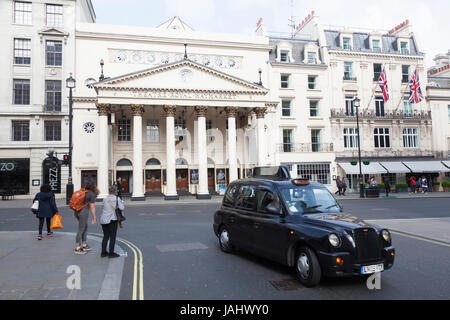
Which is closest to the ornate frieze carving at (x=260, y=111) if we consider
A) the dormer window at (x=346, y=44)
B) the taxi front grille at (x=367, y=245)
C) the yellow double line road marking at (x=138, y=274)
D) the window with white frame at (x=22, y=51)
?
the dormer window at (x=346, y=44)

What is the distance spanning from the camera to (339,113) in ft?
120

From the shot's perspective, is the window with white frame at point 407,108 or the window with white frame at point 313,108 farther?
the window with white frame at point 407,108

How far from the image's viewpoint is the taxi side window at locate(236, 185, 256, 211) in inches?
286

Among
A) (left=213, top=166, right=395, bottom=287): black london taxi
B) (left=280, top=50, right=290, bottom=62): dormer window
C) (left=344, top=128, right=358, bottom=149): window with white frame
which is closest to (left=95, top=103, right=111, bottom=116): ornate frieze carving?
(left=280, top=50, right=290, bottom=62): dormer window

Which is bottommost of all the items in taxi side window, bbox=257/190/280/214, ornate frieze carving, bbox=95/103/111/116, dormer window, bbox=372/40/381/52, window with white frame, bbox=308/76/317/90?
taxi side window, bbox=257/190/280/214

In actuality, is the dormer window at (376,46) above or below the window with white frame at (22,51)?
above

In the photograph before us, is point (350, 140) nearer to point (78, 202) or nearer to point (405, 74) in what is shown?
point (405, 74)

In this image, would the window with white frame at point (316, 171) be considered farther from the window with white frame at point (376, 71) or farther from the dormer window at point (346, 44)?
the dormer window at point (346, 44)

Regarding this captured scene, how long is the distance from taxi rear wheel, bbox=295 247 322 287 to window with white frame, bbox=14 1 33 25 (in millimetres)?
36072

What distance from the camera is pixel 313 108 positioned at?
122 feet

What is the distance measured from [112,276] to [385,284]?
16.0ft

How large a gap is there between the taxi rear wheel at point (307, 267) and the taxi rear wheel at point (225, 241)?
2412 mm

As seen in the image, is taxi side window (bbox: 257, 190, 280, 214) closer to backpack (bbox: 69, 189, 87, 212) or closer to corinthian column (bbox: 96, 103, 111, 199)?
backpack (bbox: 69, 189, 87, 212)

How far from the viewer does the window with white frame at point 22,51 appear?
102 feet
